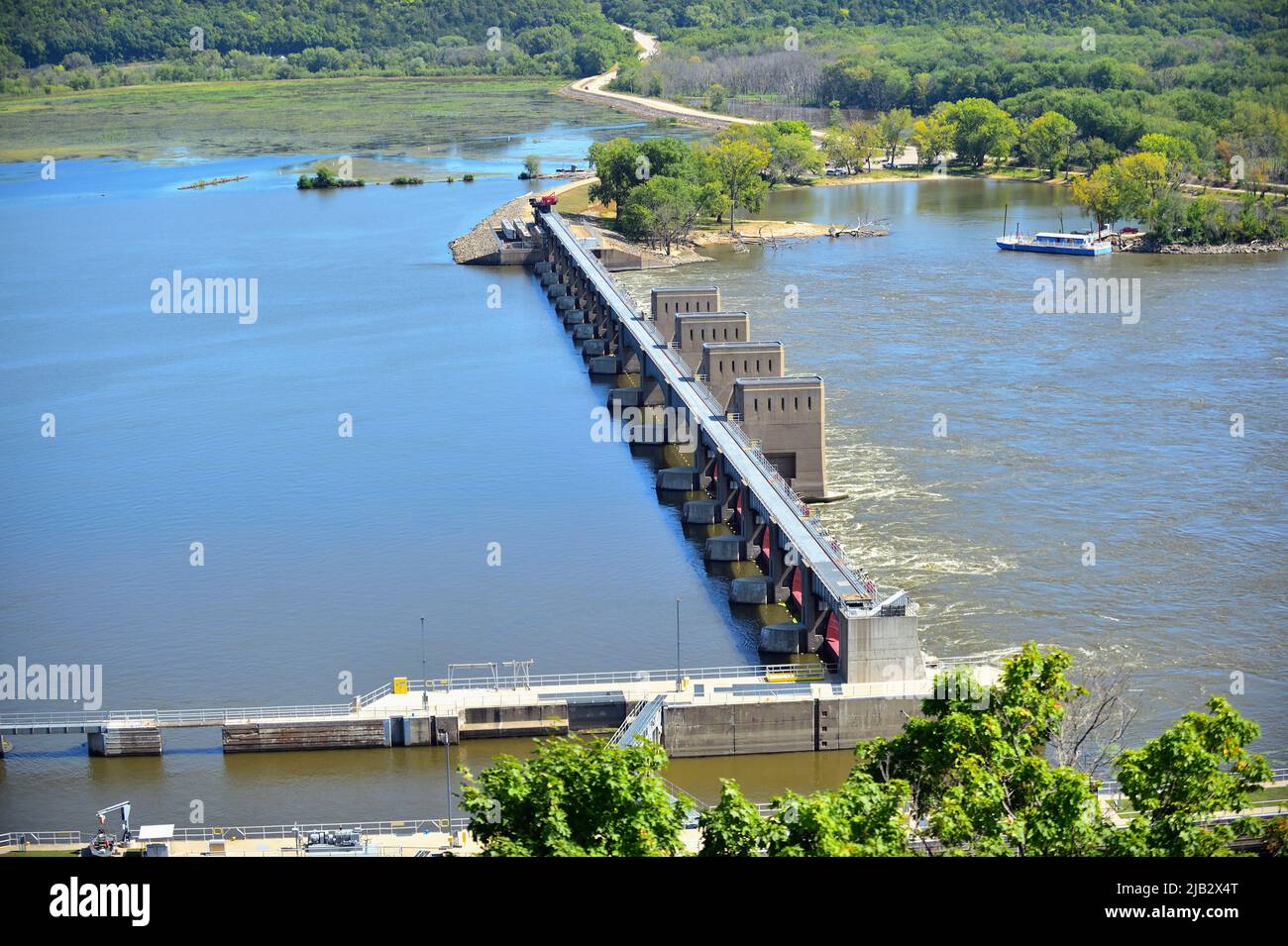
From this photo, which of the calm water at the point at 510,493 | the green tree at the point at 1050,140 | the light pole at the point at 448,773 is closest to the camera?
the light pole at the point at 448,773

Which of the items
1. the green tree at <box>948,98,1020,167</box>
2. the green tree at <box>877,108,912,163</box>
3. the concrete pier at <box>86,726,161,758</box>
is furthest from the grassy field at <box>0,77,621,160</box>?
Answer: the concrete pier at <box>86,726,161,758</box>

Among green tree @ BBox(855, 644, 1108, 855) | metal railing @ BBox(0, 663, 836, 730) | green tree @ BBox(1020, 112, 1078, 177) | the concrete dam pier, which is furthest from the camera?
green tree @ BBox(1020, 112, 1078, 177)

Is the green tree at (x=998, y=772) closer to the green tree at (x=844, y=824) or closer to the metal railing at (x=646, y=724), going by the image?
the green tree at (x=844, y=824)

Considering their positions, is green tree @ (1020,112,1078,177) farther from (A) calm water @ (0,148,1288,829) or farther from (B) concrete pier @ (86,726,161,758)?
(B) concrete pier @ (86,726,161,758)

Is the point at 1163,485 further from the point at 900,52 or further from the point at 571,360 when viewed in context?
the point at 900,52

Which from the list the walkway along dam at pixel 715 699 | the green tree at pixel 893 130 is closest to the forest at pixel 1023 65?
the green tree at pixel 893 130
